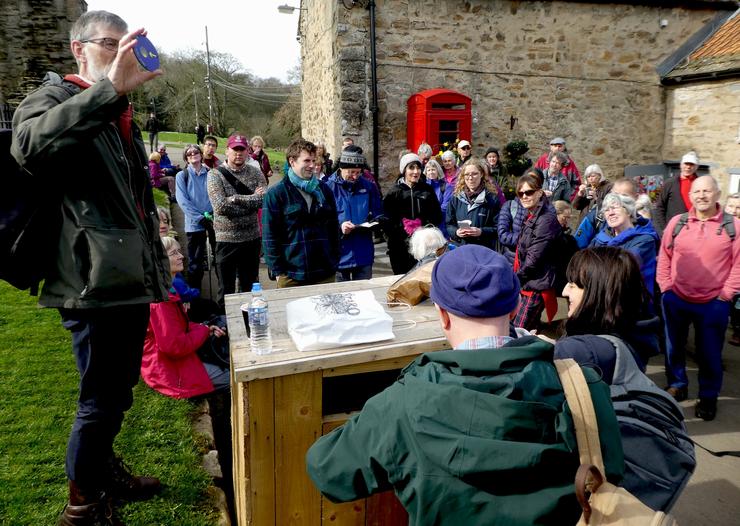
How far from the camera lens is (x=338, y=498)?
1476 mm

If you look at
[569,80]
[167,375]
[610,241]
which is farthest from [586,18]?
[167,375]

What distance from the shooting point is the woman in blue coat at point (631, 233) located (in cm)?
444

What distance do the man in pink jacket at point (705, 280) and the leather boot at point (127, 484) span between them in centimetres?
411

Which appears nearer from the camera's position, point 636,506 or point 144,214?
point 636,506

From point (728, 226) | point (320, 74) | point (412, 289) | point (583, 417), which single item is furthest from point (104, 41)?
point (320, 74)

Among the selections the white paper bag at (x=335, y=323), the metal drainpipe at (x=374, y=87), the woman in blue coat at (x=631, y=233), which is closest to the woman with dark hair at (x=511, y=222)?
the woman in blue coat at (x=631, y=233)

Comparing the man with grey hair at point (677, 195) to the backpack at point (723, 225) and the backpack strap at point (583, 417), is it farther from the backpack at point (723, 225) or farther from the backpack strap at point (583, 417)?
the backpack strap at point (583, 417)

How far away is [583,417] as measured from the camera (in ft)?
4.25

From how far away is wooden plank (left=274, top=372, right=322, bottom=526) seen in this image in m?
2.24

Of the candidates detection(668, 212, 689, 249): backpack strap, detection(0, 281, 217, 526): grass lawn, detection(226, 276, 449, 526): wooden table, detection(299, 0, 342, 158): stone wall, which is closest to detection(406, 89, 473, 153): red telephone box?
detection(299, 0, 342, 158): stone wall

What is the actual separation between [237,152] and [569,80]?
28.2 ft

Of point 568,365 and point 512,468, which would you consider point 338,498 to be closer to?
point 512,468

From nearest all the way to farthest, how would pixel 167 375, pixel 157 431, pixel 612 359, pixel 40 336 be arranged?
pixel 612 359, pixel 157 431, pixel 167 375, pixel 40 336

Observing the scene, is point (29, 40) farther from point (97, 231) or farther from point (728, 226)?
point (728, 226)
